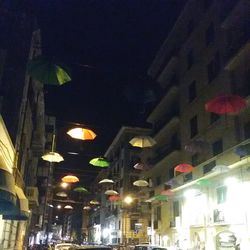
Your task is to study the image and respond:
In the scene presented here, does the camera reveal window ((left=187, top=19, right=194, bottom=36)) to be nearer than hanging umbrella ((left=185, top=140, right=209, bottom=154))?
No

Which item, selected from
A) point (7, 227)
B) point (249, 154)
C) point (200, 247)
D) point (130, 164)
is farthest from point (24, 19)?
point (130, 164)

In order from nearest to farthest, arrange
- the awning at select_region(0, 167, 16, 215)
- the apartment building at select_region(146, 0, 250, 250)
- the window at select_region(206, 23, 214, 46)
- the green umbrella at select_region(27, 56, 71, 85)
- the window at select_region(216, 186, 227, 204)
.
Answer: the awning at select_region(0, 167, 16, 215)
the green umbrella at select_region(27, 56, 71, 85)
the apartment building at select_region(146, 0, 250, 250)
the window at select_region(216, 186, 227, 204)
the window at select_region(206, 23, 214, 46)

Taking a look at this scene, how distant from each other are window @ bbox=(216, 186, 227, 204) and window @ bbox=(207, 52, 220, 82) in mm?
8624

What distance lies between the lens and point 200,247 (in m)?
23.8

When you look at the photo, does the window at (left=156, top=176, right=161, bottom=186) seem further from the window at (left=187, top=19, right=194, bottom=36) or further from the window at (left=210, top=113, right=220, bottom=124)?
the window at (left=187, top=19, right=194, bottom=36)

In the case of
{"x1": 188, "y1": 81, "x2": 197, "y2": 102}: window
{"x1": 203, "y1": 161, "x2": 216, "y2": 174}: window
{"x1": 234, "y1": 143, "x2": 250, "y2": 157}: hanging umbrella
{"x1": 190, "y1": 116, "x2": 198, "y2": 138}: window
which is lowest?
{"x1": 234, "y1": 143, "x2": 250, "y2": 157}: hanging umbrella

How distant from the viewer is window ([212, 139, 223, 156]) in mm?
23812

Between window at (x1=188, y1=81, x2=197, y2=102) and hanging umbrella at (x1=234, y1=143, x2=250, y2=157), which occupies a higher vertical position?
window at (x1=188, y1=81, x2=197, y2=102)

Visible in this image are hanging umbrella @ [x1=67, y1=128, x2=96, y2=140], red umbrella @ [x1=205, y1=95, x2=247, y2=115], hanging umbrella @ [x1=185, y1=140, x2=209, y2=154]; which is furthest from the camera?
hanging umbrella @ [x1=185, y1=140, x2=209, y2=154]

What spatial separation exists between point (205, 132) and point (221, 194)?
5.43 m

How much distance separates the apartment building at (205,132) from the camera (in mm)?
21016

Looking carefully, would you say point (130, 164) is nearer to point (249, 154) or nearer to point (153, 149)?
point (153, 149)

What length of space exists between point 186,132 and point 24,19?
17456 mm

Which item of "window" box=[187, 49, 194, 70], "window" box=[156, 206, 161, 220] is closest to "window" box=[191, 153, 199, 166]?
"window" box=[187, 49, 194, 70]
